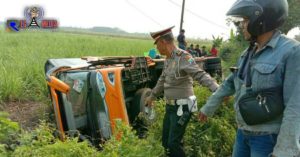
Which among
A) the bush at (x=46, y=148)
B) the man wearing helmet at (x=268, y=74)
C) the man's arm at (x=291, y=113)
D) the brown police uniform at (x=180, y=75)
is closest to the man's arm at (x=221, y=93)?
the man wearing helmet at (x=268, y=74)

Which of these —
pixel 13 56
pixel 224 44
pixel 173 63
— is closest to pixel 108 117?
pixel 173 63

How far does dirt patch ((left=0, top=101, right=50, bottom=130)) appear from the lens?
555 cm

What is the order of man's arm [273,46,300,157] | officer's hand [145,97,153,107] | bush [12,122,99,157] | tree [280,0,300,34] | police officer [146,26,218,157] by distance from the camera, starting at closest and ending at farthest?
1. man's arm [273,46,300,157]
2. bush [12,122,99,157]
3. police officer [146,26,218,157]
4. officer's hand [145,97,153,107]
5. tree [280,0,300,34]

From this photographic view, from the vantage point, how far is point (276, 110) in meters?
2.22

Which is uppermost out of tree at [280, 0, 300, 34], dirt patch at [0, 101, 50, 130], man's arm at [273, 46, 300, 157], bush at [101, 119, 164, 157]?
tree at [280, 0, 300, 34]

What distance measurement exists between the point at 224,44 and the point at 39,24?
1406 centimetres

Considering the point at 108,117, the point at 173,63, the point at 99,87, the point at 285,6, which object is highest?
the point at 285,6

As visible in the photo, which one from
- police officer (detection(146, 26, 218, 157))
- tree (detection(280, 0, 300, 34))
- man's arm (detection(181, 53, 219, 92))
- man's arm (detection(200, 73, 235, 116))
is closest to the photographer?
man's arm (detection(200, 73, 235, 116))

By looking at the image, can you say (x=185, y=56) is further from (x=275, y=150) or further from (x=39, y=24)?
(x=39, y=24)

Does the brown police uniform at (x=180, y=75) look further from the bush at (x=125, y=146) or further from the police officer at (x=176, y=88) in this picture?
the bush at (x=125, y=146)

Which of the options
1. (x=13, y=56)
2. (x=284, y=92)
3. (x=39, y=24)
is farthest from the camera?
(x=39, y=24)

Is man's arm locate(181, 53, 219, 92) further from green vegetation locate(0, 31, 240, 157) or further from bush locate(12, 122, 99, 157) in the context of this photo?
bush locate(12, 122, 99, 157)

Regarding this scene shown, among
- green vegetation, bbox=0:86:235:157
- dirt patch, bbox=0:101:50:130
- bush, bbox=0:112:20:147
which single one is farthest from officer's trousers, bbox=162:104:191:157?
dirt patch, bbox=0:101:50:130

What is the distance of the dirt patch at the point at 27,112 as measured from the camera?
5.55 meters
